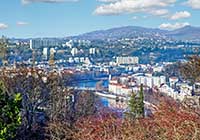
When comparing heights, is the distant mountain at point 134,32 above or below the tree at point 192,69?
above

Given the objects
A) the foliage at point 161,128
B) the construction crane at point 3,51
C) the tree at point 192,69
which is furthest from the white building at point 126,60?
the foliage at point 161,128

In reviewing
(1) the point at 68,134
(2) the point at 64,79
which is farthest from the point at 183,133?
(2) the point at 64,79

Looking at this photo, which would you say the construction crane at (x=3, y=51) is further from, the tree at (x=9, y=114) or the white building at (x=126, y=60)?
the white building at (x=126, y=60)

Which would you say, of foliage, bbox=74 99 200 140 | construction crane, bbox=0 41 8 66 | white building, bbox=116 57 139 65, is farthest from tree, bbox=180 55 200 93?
white building, bbox=116 57 139 65

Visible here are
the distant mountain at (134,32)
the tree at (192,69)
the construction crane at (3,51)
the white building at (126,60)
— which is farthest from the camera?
the distant mountain at (134,32)

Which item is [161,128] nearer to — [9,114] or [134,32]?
[9,114]

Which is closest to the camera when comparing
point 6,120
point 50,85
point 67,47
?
point 6,120

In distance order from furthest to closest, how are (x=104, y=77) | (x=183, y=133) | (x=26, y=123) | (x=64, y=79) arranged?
1. (x=104, y=77)
2. (x=64, y=79)
3. (x=26, y=123)
4. (x=183, y=133)

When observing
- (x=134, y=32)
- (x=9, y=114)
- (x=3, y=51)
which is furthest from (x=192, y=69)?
(x=134, y=32)

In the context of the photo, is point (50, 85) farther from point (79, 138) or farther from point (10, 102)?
point (10, 102)

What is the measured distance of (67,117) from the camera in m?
16.4

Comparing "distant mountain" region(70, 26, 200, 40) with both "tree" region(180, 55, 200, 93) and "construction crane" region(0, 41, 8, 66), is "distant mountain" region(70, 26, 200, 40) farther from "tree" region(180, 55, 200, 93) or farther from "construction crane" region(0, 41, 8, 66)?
"tree" region(180, 55, 200, 93)

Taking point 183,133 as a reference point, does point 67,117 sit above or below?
below

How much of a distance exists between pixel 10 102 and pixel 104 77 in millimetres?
50751
